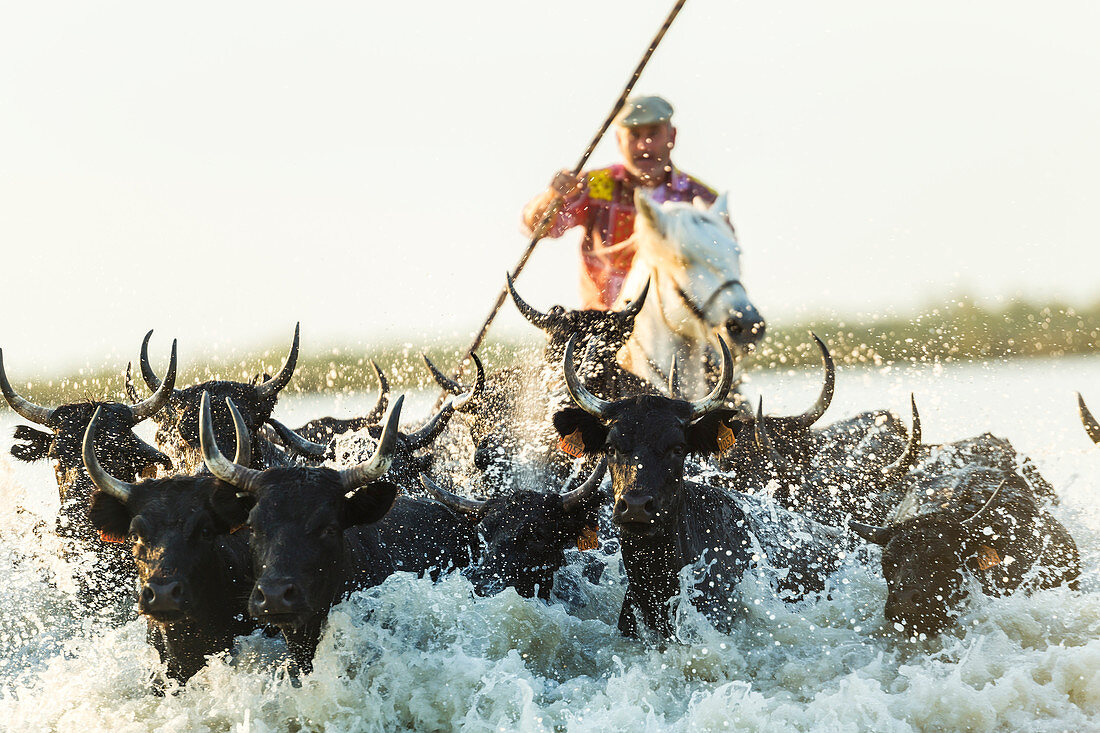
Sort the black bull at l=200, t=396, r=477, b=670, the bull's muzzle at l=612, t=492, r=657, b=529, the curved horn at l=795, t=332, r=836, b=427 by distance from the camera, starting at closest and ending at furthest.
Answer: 1. the black bull at l=200, t=396, r=477, b=670
2. the bull's muzzle at l=612, t=492, r=657, b=529
3. the curved horn at l=795, t=332, r=836, b=427

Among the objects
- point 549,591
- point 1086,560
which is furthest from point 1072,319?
point 549,591

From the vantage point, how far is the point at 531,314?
9.75m

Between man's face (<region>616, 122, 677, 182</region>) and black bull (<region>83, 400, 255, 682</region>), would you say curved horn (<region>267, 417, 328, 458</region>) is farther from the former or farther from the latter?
man's face (<region>616, 122, 677, 182</region>)

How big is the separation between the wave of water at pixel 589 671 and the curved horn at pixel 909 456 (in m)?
0.92

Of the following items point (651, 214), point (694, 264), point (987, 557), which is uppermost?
point (651, 214)

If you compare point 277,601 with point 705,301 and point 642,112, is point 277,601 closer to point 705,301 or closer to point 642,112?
point 705,301

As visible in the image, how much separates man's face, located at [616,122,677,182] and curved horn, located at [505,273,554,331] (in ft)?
12.1

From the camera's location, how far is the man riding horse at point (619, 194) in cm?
1259

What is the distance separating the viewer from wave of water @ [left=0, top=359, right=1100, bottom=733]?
543cm

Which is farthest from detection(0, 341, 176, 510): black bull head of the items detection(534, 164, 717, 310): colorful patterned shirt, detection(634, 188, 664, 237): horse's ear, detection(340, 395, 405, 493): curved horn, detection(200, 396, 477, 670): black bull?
detection(534, 164, 717, 310): colorful patterned shirt

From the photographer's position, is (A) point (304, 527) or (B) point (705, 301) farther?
(B) point (705, 301)

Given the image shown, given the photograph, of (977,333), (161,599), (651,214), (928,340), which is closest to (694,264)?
(651,214)

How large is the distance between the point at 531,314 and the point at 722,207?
7.24ft

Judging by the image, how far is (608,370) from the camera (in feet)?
29.1
